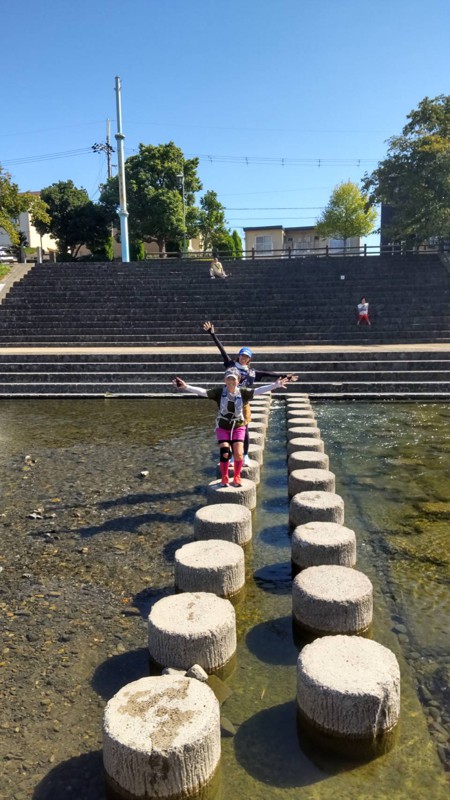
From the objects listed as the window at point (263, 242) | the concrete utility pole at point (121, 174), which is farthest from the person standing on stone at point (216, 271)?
the window at point (263, 242)

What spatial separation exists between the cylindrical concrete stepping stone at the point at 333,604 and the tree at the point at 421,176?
25.9 meters

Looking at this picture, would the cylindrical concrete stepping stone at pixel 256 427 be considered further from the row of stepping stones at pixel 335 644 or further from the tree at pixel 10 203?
the tree at pixel 10 203

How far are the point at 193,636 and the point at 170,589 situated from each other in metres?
1.28

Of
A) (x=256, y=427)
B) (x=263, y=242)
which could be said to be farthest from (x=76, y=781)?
(x=263, y=242)

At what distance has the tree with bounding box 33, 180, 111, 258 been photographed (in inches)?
1741

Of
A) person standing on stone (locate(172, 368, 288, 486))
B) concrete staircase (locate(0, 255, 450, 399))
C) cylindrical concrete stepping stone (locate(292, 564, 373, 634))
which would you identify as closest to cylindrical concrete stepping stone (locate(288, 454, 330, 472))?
person standing on stone (locate(172, 368, 288, 486))

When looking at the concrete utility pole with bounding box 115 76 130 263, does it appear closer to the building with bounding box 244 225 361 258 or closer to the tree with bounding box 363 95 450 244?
the tree with bounding box 363 95 450 244

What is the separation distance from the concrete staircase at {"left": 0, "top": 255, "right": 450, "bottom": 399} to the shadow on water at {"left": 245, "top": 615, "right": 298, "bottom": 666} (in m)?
9.73

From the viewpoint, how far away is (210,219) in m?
51.5

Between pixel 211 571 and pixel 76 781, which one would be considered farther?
pixel 211 571

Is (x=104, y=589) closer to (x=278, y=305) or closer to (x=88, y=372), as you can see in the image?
(x=88, y=372)

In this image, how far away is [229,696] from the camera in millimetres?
3293

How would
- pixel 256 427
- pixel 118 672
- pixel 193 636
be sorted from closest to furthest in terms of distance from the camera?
1. pixel 193 636
2. pixel 118 672
3. pixel 256 427

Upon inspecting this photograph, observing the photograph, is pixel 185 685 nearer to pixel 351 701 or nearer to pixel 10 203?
pixel 351 701
